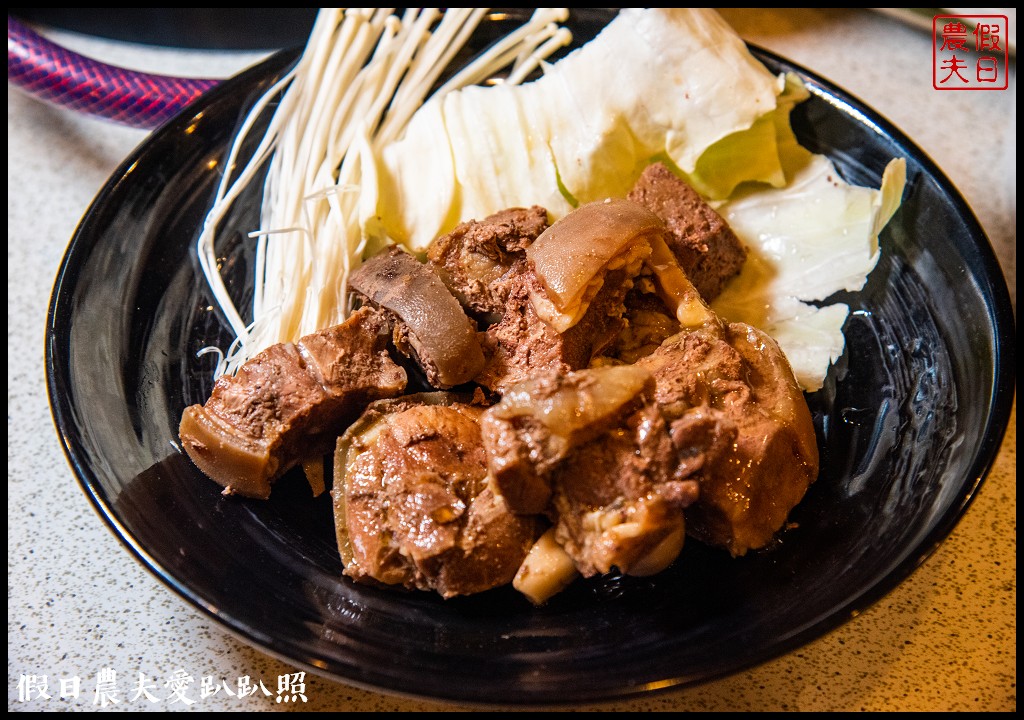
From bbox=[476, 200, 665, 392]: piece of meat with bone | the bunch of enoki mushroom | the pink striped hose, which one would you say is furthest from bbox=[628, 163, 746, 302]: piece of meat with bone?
the pink striped hose

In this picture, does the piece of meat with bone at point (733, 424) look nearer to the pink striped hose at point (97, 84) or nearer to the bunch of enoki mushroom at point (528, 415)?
the bunch of enoki mushroom at point (528, 415)

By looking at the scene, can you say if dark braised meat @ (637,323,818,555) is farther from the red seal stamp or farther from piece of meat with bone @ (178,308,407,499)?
the red seal stamp

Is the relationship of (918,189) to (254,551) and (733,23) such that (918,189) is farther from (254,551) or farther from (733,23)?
(254,551)

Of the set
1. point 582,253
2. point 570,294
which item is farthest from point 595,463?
point 582,253

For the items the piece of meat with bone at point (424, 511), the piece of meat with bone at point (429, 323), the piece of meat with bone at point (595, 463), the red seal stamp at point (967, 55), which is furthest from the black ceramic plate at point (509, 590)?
the red seal stamp at point (967, 55)

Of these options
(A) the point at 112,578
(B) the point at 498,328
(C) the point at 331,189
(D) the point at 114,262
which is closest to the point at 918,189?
(B) the point at 498,328

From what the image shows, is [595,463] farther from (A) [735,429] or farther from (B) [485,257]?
(B) [485,257]
